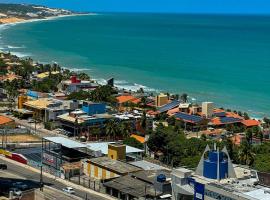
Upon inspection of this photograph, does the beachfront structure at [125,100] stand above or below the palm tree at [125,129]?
above

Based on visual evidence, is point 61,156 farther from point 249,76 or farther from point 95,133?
point 249,76

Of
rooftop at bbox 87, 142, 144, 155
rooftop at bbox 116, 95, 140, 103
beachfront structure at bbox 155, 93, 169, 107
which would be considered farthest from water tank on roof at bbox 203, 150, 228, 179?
rooftop at bbox 116, 95, 140, 103

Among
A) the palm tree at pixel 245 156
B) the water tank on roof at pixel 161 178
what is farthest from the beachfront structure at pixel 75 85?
the water tank on roof at pixel 161 178

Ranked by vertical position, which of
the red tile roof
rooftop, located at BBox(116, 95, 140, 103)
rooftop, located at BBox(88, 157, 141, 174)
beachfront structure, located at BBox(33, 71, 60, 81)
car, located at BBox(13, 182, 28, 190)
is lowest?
car, located at BBox(13, 182, 28, 190)

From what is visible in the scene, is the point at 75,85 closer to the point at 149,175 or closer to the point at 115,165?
the point at 115,165

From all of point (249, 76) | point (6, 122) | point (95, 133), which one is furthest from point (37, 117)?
point (249, 76)

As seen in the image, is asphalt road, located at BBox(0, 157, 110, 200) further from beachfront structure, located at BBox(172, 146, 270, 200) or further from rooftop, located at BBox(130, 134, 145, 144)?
rooftop, located at BBox(130, 134, 145, 144)

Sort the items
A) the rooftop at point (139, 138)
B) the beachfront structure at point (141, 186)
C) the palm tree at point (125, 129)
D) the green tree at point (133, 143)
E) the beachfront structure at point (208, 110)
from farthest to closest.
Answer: the beachfront structure at point (208, 110), the palm tree at point (125, 129), the rooftop at point (139, 138), the green tree at point (133, 143), the beachfront structure at point (141, 186)

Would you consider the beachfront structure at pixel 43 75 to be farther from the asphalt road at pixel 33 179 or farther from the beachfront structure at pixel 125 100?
the asphalt road at pixel 33 179
